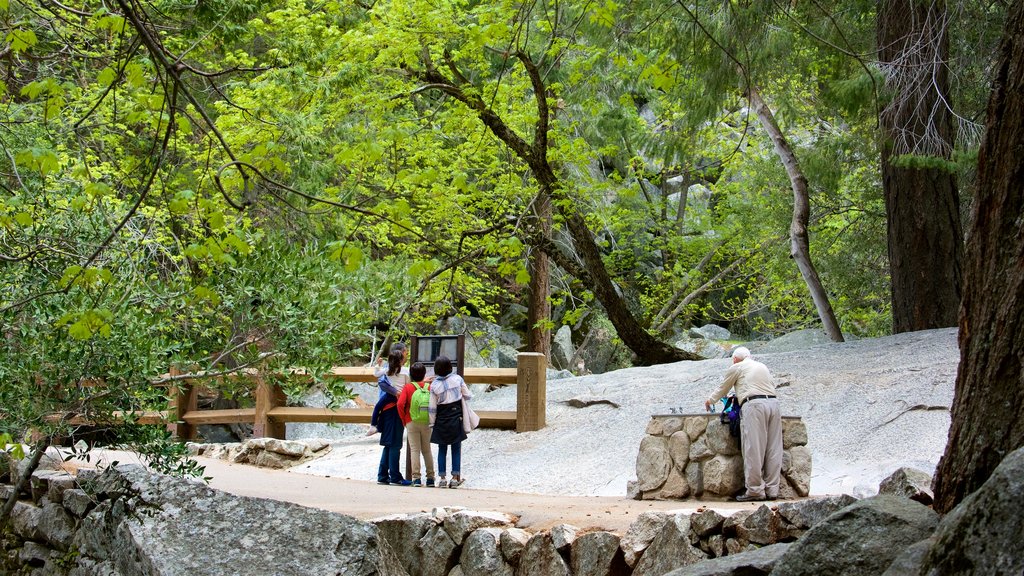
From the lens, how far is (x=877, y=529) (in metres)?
2.71

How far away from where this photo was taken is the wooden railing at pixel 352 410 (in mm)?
12188

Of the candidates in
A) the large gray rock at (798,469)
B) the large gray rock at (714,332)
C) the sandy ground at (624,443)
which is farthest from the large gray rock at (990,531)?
the large gray rock at (714,332)

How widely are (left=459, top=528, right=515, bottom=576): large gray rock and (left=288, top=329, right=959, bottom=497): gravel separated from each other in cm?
263

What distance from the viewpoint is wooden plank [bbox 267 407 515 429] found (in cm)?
1262

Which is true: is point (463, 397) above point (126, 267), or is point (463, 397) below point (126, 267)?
below

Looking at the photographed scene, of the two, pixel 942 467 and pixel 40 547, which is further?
pixel 40 547

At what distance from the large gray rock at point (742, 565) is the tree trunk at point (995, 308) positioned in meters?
0.56

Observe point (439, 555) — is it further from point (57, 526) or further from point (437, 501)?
point (57, 526)

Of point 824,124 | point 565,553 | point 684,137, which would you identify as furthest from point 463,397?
point 824,124

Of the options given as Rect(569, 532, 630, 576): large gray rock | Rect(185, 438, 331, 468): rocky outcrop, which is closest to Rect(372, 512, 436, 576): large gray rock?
Rect(569, 532, 630, 576): large gray rock

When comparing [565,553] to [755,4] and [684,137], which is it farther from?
[684,137]

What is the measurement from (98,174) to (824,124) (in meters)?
13.7

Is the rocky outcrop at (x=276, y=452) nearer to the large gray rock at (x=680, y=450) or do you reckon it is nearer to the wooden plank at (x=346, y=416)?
the wooden plank at (x=346, y=416)

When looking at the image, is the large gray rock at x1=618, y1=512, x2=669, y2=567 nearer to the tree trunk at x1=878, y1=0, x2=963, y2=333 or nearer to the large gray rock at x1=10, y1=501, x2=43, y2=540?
the large gray rock at x1=10, y1=501, x2=43, y2=540
